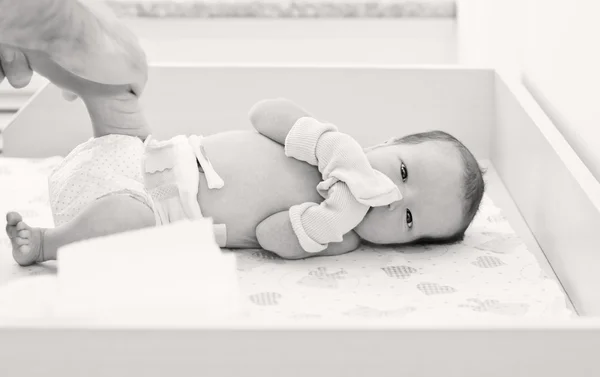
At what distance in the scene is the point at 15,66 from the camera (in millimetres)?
1207

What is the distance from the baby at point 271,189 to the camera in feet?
3.99

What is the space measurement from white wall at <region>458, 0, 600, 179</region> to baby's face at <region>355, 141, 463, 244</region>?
20 centimetres

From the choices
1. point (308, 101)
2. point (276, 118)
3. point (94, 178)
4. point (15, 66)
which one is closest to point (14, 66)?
point (15, 66)

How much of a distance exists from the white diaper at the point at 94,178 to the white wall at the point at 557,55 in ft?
2.19

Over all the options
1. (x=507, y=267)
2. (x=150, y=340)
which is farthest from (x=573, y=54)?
(x=150, y=340)

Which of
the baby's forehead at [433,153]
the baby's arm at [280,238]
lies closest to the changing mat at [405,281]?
the baby's arm at [280,238]

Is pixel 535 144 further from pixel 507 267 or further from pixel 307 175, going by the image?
pixel 307 175

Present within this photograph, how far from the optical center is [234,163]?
1293mm

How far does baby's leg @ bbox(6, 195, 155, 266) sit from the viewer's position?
1181mm

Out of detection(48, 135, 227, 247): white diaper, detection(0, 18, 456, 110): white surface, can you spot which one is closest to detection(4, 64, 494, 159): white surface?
detection(48, 135, 227, 247): white diaper

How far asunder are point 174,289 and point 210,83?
1.03 meters

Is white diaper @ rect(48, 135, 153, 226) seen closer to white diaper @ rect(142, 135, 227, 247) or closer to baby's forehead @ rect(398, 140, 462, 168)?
white diaper @ rect(142, 135, 227, 247)

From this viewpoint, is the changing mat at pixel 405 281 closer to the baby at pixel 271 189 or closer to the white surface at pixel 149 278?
the baby at pixel 271 189

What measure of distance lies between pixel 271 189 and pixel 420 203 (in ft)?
0.74
